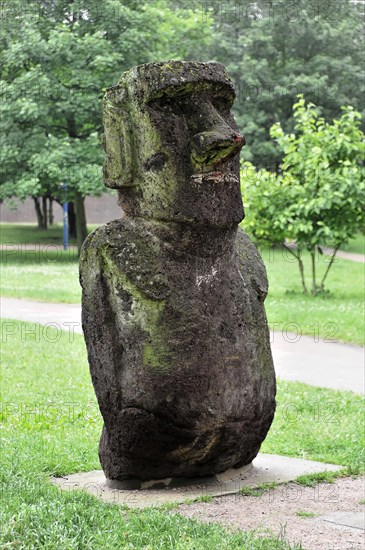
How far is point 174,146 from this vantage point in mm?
5906

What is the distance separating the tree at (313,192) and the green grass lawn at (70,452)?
535 centimetres

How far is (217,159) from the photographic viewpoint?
5.89m

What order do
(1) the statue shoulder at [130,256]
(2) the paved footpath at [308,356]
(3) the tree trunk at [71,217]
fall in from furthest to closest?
1. (3) the tree trunk at [71,217]
2. (2) the paved footpath at [308,356]
3. (1) the statue shoulder at [130,256]

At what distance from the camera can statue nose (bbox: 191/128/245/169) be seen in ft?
19.1

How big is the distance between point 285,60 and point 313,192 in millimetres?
18787

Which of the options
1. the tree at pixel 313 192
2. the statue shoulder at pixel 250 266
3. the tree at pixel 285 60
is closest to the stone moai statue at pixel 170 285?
the statue shoulder at pixel 250 266

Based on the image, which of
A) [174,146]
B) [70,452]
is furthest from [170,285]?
[70,452]

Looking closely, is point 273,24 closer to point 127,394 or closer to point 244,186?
point 244,186

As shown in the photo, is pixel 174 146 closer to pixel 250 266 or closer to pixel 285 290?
pixel 250 266

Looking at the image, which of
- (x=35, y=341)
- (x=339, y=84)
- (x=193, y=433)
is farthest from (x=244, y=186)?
(x=339, y=84)

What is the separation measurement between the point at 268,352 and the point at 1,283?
53.5ft

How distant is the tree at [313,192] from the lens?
1716 centimetres

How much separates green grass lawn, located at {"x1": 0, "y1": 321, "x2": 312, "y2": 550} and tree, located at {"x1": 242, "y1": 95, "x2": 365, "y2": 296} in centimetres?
535

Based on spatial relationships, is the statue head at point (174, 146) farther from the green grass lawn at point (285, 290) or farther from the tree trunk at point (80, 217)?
the tree trunk at point (80, 217)
